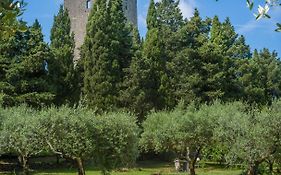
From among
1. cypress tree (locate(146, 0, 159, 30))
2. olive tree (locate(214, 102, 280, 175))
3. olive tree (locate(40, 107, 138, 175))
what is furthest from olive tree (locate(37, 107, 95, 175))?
cypress tree (locate(146, 0, 159, 30))

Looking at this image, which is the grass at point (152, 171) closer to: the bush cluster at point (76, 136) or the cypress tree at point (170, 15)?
the bush cluster at point (76, 136)

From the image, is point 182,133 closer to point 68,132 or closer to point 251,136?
point 251,136

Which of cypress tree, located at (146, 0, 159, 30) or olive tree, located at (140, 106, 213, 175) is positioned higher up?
cypress tree, located at (146, 0, 159, 30)

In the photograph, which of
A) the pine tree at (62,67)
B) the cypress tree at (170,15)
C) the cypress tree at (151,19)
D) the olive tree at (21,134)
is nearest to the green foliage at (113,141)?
the olive tree at (21,134)

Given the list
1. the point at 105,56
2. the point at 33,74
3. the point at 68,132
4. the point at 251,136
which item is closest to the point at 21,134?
the point at 68,132

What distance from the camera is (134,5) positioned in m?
59.9

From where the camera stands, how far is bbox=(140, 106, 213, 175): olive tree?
25672mm

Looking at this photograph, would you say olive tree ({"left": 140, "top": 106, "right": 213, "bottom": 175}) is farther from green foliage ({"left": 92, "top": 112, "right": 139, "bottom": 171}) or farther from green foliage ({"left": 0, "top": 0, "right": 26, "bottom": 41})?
green foliage ({"left": 0, "top": 0, "right": 26, "bottom": 41})

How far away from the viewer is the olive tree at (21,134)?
908 inches

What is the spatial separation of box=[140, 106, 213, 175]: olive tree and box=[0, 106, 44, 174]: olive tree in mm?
6475

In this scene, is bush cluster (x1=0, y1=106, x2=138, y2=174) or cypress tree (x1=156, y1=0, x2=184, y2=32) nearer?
bush cluster (x1=0, y1=106, x2=138, y2=174)

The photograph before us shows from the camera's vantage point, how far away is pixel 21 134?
23719 mm

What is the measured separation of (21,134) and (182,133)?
799 centimetres

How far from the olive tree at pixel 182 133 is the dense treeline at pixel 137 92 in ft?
0.18
